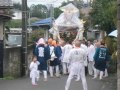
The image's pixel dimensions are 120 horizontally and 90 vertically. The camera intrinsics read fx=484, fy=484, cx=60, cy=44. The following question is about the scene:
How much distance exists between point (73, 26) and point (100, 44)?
759cm

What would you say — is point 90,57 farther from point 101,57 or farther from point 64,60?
point 101,57

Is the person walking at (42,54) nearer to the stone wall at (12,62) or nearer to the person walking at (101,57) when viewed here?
the person walking at (101,57)

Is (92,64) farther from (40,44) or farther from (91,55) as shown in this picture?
(40,44)

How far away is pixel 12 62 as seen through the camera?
976 inches

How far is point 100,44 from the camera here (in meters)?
23.2

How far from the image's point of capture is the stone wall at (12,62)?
2427cm

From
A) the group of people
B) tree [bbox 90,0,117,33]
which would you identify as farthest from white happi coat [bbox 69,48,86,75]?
tree [bbox 90,0,117,33]

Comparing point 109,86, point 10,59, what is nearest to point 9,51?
point 10,59

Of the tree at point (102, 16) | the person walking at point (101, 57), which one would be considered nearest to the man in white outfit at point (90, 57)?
the person walking at point (101, 57)

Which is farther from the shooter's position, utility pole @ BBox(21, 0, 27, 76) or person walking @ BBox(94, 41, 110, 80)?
utility pole @ BBox(21, 0, 27, 76)

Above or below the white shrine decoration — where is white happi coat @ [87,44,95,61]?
below

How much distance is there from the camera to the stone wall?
24269mm

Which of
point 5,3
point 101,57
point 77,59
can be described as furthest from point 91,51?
point 77,59

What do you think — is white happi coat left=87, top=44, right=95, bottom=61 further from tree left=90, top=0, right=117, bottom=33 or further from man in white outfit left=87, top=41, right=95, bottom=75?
tree left=90, top=0, right=117, bottom=33
